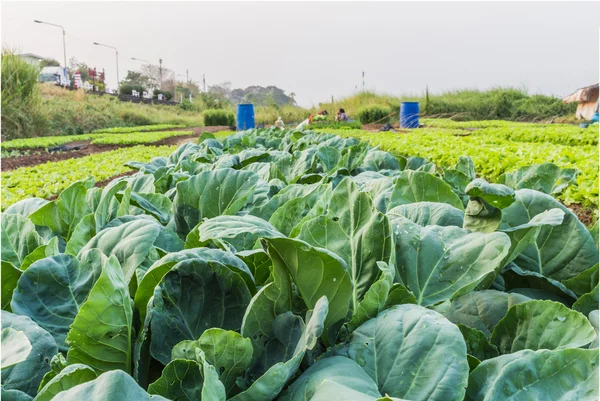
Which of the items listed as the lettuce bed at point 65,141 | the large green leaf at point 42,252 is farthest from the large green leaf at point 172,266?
the lettuce bed at point 65,141

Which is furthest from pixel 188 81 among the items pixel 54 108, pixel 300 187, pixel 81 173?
pixel 300 187

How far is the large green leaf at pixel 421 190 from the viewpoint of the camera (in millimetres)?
1384

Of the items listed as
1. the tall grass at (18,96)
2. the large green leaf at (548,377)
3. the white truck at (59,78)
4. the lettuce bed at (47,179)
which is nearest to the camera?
the large green leaf at (548,377)

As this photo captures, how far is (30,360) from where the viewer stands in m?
0.81

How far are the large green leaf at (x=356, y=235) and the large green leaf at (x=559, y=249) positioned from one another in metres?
0.58

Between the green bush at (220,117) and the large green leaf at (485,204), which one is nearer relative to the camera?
the large green leaf at (485,204)

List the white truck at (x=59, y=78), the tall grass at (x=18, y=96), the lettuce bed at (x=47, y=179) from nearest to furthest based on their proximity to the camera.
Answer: the lettuce bed at (x=47, y=179), the tall grass at (x=18, y=96), the white truck at (x=59, y=78)

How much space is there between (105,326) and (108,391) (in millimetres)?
231

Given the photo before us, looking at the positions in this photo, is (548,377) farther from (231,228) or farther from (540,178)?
(540,178)

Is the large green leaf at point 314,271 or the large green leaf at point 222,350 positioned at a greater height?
the large green leaf at point 314,271

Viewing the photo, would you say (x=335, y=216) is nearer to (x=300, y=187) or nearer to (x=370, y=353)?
(x=370, y=353)

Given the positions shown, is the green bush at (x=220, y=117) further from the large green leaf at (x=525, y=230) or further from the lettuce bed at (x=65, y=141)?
the large green leaf at (x=525, y=230)

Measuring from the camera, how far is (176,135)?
23672 millimetres

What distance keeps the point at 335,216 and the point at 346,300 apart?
24 cm
